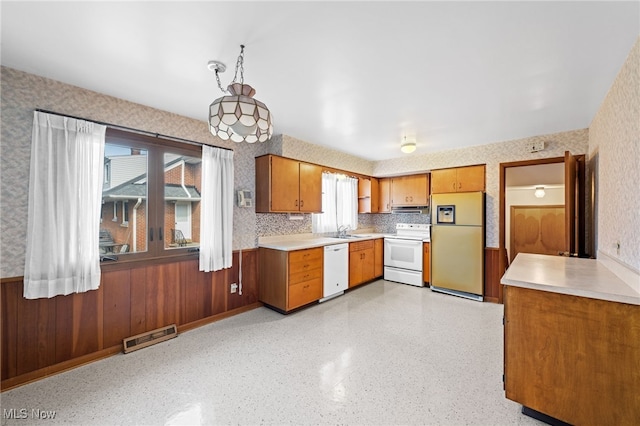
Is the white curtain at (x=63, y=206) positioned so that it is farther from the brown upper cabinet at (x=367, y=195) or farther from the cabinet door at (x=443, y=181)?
the cabinet door at (x=443, y=181)

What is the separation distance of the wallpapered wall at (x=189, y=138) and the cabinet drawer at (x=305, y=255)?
67cm

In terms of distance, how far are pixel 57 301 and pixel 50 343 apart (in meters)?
0.34

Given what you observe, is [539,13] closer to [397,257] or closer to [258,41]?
[258,41]

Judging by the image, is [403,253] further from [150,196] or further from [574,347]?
[150,196]

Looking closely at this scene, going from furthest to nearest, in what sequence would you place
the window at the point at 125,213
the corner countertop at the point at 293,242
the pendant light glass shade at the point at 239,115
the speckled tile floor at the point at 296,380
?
1. the corner countertop at the point at 293,242
2. the window at the point at 125,213
3. the speckled tile floor at the point at 296,380
4. the pendant light glass shade at the point at 239,115

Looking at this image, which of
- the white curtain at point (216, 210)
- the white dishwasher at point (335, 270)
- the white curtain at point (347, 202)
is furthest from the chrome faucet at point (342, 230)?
the white curtain at point (216, 210)

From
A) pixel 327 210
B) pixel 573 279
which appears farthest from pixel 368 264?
pixel 573 279

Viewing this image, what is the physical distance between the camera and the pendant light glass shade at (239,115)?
5.31ft

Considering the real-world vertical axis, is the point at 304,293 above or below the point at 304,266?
below

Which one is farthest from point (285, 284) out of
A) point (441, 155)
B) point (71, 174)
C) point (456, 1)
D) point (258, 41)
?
point (441, 155)

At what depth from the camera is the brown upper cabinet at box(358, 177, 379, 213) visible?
549 centimetres

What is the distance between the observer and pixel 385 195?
5.69m

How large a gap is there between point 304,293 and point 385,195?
120 inches

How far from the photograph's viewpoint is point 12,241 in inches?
→ 80.9
